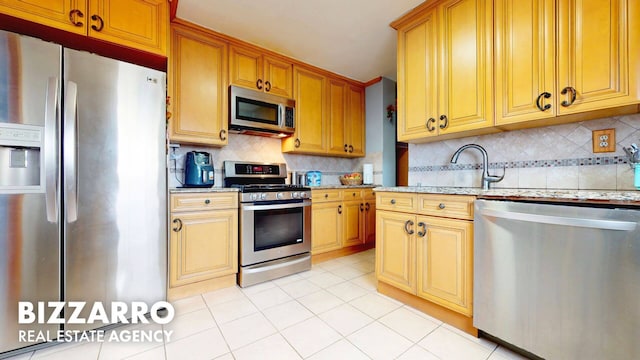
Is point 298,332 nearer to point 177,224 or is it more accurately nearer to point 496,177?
point 177,224

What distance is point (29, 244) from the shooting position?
1.30 metres

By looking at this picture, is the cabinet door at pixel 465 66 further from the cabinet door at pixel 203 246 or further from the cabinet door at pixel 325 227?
the cabinet door at pixel 203 246

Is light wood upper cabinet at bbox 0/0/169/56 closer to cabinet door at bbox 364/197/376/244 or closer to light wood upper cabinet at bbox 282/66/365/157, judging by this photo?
light wood upper cabinet at bbox 282/66/365/157

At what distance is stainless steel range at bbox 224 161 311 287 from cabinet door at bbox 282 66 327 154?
58cm

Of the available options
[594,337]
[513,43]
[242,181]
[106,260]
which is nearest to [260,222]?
[242,181]

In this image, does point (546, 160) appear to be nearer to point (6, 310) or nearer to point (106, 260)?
point (106, 260)

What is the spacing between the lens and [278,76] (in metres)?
2.86

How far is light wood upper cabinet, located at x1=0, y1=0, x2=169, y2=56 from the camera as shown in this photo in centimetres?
147

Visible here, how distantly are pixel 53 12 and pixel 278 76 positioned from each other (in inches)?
69.7

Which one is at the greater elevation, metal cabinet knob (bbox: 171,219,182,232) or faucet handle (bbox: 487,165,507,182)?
faucet handle (bbox: 487,165,507,182)

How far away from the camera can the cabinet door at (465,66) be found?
174 cm

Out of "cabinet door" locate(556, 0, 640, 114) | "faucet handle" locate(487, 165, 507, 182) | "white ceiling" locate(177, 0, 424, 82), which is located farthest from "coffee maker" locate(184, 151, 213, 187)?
"cabinet door" locate(556, 0, 640, 114)

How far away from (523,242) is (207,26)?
9.54ft

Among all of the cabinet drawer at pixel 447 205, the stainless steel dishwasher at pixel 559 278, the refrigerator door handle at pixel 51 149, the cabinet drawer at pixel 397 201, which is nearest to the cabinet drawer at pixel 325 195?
the cabinet drawer at pixel 397 201
